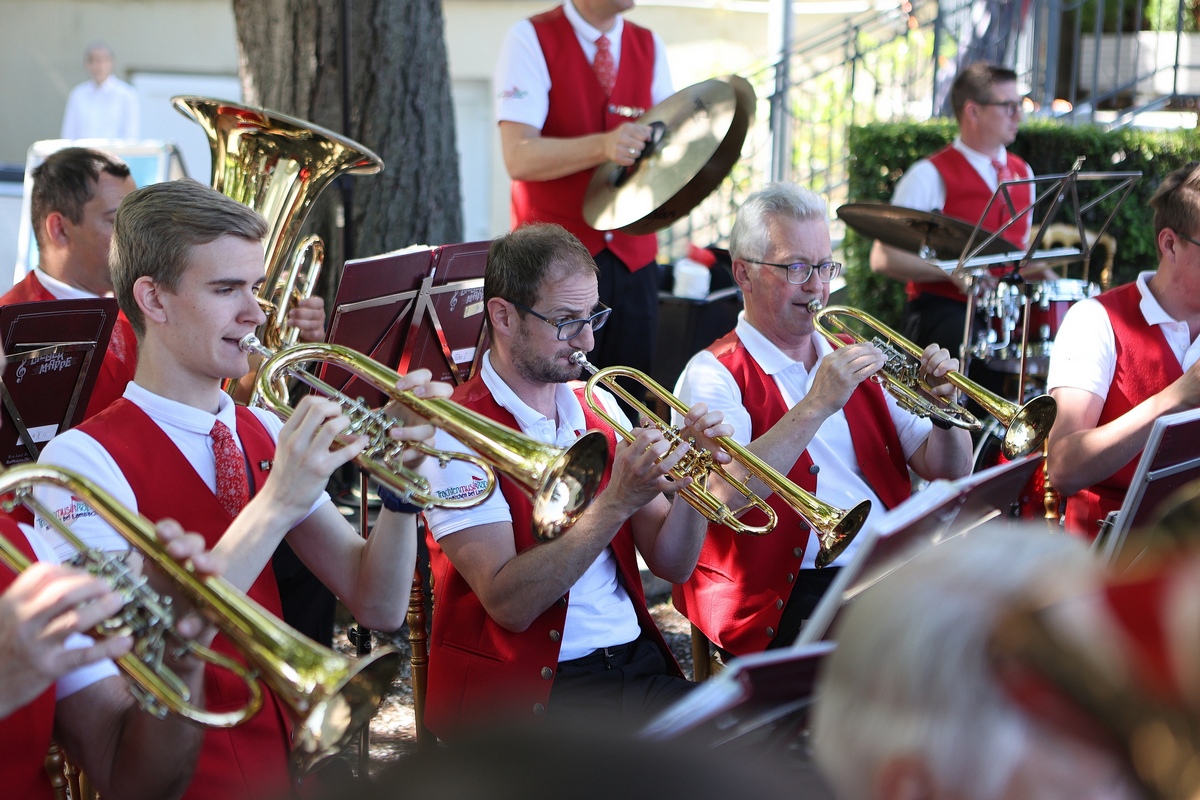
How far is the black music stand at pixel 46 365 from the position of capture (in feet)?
8.87

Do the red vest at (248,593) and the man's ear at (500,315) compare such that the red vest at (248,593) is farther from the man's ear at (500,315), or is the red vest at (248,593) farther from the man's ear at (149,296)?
the man's ear at (500,315)

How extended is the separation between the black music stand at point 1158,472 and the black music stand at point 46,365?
2203 mm

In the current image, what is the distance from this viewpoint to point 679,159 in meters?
3.78

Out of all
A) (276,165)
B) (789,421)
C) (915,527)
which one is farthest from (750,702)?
(276,165)

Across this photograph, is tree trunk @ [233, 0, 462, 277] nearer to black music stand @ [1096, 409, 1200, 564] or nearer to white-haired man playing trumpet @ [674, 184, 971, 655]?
white-haired man playing trumpet @ [674, 184, 971, 655]

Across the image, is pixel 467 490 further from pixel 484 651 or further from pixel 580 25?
pixel 580 25

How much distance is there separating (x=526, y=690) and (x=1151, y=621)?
192 centimetres

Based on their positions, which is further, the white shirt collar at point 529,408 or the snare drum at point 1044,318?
the snare drum at point 1044,318

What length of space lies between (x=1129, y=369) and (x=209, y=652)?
2.53m

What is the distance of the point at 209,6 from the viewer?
44.0 feet

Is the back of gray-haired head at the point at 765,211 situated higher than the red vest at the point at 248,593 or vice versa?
the back of gray-haired head at the point at 765,211

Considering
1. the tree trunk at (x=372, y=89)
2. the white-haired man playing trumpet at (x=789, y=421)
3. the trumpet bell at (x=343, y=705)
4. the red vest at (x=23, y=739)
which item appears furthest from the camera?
the tree trunk at (x=372, y=89)

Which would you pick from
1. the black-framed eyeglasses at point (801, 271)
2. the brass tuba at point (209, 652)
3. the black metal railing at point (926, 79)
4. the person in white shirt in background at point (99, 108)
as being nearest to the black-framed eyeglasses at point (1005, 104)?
the black metal railing at point (926, 79)

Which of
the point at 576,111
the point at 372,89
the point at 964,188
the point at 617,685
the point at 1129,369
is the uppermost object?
the point at 372,89
